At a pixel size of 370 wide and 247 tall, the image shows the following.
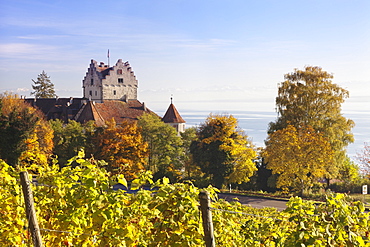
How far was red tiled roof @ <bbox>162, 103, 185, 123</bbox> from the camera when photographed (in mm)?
58281

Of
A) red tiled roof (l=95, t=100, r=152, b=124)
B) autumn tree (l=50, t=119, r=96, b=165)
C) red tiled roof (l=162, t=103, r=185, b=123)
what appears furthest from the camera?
red tiled roof (l=95, t=100, r=152, b=124)

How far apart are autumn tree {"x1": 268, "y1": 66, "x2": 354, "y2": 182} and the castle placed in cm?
2241

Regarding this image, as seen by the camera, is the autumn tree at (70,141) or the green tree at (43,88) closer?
the autumn tree at (70,141)

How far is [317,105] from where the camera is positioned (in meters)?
37.2

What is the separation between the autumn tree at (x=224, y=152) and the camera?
33.9 meters

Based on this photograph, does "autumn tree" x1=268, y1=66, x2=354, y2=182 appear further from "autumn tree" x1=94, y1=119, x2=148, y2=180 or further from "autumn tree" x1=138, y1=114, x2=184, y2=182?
"autumn tree" x1=94, y1=119, x2=148, y2=180

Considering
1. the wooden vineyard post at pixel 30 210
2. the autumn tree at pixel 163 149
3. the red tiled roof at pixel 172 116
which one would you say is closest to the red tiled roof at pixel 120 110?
the red tiled roof at pixel 172 116

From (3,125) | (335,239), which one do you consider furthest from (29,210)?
(3,125)

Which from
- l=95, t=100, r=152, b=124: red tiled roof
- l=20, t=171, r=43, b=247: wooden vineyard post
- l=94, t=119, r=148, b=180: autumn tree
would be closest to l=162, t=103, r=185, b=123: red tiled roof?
l=95, t=100, r=152, b=124: red tiled roof

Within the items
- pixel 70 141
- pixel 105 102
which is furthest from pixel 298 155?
pixel 105 102

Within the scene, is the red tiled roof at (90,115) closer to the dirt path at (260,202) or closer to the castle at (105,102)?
the castle at (105,102)

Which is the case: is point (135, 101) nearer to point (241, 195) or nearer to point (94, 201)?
point (241, 195)

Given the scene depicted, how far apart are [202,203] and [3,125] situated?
2917cm

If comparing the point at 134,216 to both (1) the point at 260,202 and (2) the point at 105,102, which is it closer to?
(1) the point at 260,202
